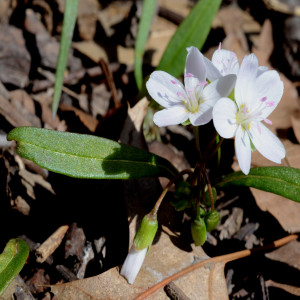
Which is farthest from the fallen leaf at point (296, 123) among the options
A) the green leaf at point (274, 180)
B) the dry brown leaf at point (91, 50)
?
the dry brown leaf at point (91, 50)

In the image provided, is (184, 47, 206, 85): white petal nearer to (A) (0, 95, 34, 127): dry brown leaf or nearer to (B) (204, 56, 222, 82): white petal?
(B) (204, 56, 222, 82): white petal

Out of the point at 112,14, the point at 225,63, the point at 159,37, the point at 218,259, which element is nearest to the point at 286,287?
the point at 218,259

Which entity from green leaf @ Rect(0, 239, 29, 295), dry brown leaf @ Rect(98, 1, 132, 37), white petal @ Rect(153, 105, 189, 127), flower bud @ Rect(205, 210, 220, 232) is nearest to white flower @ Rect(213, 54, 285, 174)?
white petal @ Rect(153, 105, 189, 127)

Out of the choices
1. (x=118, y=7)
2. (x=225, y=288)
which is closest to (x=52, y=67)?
(x=118, y=7)

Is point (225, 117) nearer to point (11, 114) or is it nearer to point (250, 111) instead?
point (250, 111)

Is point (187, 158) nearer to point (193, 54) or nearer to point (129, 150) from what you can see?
point (129, 150)

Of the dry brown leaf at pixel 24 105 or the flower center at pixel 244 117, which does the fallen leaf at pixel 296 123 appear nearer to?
the flower center at pixel 244 117

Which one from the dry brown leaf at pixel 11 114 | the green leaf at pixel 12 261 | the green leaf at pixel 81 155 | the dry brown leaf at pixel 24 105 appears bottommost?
the dry brown leaf at pixel 24 105
